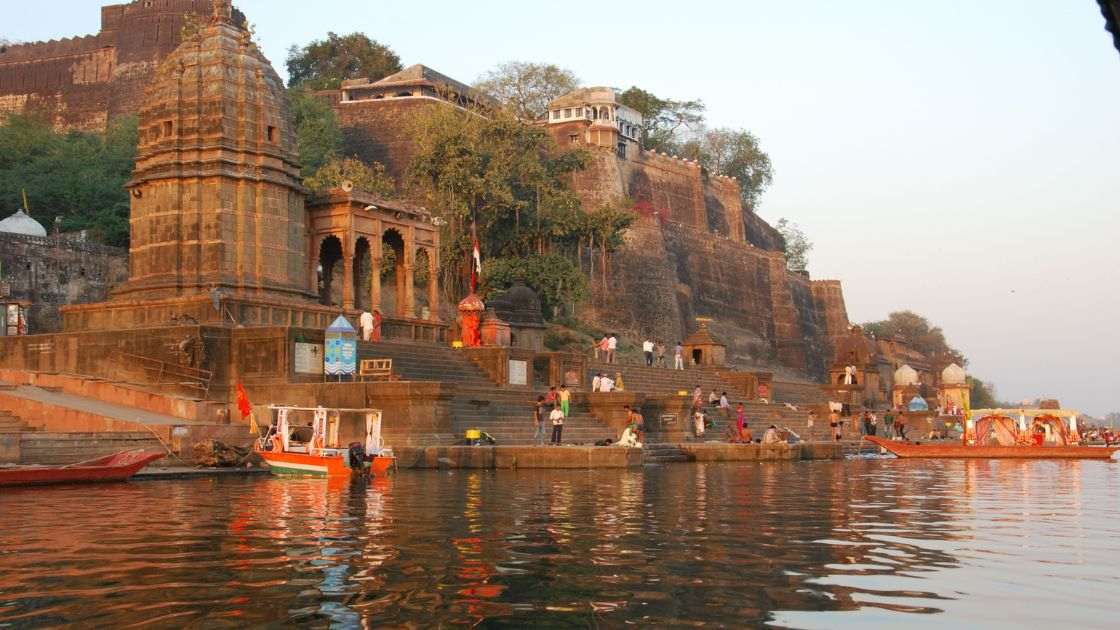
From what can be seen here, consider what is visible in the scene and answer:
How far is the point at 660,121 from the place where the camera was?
98.6 meters

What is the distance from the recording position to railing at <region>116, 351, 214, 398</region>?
26812 mm

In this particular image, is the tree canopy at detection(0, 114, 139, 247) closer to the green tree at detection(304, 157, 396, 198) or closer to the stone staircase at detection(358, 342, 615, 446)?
the green tree at detection(304, 157, 396, 198)

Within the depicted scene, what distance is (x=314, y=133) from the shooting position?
2267 inches

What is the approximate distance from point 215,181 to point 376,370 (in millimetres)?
7946

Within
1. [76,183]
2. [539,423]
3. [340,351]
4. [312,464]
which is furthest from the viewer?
[76,183]

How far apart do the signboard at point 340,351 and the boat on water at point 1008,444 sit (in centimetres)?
1462

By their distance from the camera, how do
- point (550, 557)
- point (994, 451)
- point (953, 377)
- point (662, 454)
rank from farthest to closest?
point (953, 377), point (994, 451), point (662, 454), point (550, 557)

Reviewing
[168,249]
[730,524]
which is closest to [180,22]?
[168,249]

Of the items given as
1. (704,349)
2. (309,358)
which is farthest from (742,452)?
(704,349)

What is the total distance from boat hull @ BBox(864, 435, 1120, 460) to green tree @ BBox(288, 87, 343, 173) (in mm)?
29580

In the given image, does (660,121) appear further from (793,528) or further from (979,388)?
(793,528)

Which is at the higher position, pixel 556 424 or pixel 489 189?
pixel 489 189

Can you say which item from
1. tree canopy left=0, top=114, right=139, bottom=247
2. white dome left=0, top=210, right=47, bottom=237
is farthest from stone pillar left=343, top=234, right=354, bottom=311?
tree canopy left=0, top=114, right=139, bottom=247

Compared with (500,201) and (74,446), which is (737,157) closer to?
(500,201)
